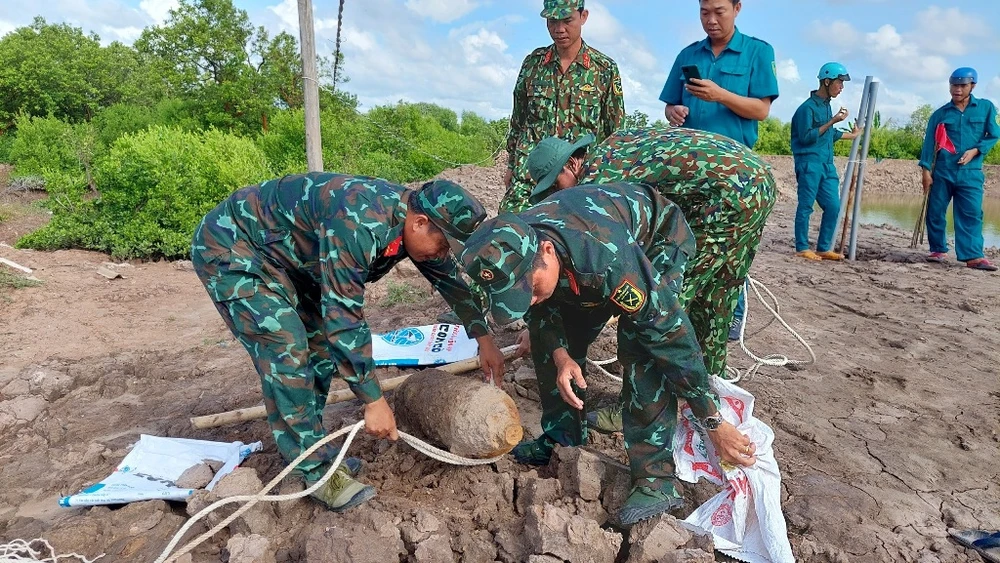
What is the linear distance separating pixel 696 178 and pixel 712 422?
1.04 metres

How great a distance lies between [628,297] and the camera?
2107mm

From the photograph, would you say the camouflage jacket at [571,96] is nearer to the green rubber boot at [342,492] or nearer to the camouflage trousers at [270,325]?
the camouflage trousers at [270,325]

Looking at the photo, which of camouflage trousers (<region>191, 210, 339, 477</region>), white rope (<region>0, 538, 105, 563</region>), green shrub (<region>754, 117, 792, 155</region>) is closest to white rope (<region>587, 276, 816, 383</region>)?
camouflage trousers (<region>191, 210, 339, 477</region>)

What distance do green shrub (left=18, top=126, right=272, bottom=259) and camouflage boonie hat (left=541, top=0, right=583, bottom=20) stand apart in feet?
18.7

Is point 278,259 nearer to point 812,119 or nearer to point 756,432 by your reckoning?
point 756,432

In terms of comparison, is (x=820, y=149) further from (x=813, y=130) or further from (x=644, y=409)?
(x=644, y=409)

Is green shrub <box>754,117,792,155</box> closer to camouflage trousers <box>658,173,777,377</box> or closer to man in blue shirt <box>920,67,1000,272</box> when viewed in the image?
man in blue shirt <box>920,67,1000,272</box>

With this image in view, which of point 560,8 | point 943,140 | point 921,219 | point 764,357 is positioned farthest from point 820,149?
point 560,8

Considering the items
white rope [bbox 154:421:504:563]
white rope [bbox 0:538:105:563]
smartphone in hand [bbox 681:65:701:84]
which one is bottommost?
white rope [bbox 0:538:105:563]

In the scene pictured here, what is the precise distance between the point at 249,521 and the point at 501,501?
0.99m

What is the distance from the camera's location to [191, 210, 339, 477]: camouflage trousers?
8.39ft

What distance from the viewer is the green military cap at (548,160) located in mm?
2877

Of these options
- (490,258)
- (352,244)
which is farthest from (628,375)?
(352,244)

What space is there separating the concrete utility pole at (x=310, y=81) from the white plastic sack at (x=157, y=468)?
3233 millimetres
